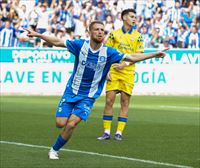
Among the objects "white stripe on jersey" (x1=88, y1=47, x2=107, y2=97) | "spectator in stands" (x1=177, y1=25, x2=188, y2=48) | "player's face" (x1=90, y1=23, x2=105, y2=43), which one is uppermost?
"player's face" (x1=90, y1=23, x2=105, y2=43)

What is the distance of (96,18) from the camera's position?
35.7 m

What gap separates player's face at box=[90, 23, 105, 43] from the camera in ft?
40.1

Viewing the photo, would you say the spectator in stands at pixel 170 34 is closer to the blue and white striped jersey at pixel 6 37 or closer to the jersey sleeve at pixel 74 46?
the blue and white striped jersey at pixel 6 37

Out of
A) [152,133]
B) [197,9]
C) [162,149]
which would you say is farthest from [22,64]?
[162,149]

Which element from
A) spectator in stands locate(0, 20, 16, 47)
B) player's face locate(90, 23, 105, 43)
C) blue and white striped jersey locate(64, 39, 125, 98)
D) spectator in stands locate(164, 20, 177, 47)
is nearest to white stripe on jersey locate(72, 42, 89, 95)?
blue and white striped jersey locate(64, 39, 125, 98)

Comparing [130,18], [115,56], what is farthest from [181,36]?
[115,56]

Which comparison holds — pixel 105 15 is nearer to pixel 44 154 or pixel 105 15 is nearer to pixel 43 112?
pixel 43 112

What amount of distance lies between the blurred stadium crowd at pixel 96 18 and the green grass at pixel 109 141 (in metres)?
6.68

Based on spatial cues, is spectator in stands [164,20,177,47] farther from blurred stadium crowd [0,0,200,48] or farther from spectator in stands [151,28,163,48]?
spectator in stands [151,28,163,48]

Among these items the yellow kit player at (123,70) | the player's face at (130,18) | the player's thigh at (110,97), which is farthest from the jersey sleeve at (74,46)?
the player's thigh at (110,97)

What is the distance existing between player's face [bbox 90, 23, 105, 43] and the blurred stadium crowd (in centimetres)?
1858

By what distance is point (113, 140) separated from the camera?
15.4 m

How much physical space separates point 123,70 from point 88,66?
10.7ft

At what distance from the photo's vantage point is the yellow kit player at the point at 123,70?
15531mm
